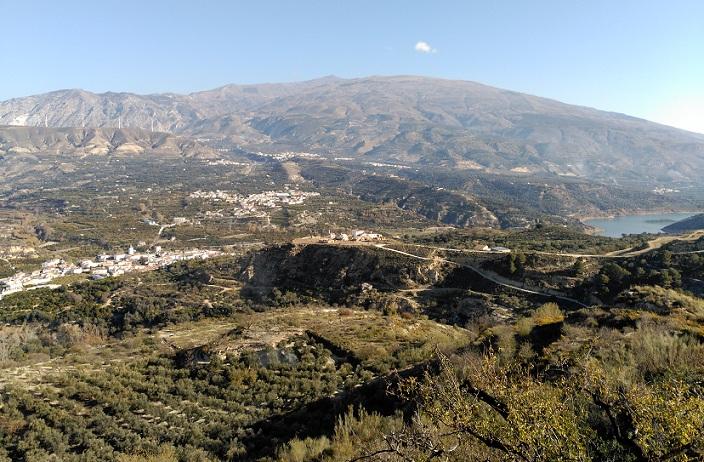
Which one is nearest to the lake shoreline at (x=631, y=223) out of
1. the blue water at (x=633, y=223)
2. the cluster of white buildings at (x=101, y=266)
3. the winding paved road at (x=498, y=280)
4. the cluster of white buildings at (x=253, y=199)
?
the blue water at (x=633, y=223)

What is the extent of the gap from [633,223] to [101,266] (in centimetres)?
13884

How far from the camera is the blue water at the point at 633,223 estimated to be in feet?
380

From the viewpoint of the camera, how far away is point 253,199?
13100 centimetres

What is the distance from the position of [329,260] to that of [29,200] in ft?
405

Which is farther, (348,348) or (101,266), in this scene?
(101,266)

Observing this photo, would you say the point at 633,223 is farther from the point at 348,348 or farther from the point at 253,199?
the point at 348,348

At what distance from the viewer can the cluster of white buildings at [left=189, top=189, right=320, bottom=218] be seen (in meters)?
112

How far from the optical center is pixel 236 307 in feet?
134

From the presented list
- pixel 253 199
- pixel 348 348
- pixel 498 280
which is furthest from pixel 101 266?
pixel 253 199

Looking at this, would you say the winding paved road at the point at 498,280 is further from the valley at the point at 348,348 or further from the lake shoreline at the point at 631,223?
the lake shoreline at the point at 631,223

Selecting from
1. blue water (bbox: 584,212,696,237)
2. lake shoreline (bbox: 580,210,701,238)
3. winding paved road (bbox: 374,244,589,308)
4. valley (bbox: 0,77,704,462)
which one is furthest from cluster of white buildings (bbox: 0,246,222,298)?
blue water (bbox: 584,212,696,237)

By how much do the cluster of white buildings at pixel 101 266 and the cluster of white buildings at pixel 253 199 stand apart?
38.1m

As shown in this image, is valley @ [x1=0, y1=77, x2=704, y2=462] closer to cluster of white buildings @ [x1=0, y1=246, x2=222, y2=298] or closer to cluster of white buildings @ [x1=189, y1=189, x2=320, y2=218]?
cluster of white buildings @ [x1=0, y1=246, x2=222, y2=298]

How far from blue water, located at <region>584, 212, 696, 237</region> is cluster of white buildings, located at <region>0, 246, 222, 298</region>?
9876 cm
